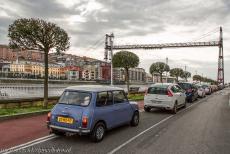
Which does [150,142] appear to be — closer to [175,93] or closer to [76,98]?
[76,98]

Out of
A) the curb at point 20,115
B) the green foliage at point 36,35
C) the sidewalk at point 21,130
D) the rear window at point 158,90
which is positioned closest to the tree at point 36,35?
the green foliage at point 36,35

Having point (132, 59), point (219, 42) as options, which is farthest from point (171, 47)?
point (132, 59)

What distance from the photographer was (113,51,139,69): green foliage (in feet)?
105

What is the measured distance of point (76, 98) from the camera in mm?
8195

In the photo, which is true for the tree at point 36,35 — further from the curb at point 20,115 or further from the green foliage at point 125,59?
the green foliage at point 125,59

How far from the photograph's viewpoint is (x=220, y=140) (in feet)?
27.9

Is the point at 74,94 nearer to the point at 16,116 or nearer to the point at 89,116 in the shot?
the point at 89,116

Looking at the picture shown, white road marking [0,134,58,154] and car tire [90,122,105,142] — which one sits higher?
car tire [90,122,105,142]

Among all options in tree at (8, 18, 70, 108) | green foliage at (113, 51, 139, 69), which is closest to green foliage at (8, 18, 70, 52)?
tree at (8, 18, 70, 108)

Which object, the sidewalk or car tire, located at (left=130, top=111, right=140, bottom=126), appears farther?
car tire, located at (left=130, top=111, right=140, bottom=126)

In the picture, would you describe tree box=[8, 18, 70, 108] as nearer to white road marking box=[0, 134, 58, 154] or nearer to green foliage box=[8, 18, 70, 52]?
green foliage box=[8, 18, 70, 52]

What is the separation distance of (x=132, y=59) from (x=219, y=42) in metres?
74.9

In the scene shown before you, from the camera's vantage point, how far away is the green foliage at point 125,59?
31.9m

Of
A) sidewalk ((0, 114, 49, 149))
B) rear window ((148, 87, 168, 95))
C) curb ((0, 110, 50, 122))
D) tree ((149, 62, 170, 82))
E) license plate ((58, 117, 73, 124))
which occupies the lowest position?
sidewalk ((0, 114, 49, 149))
